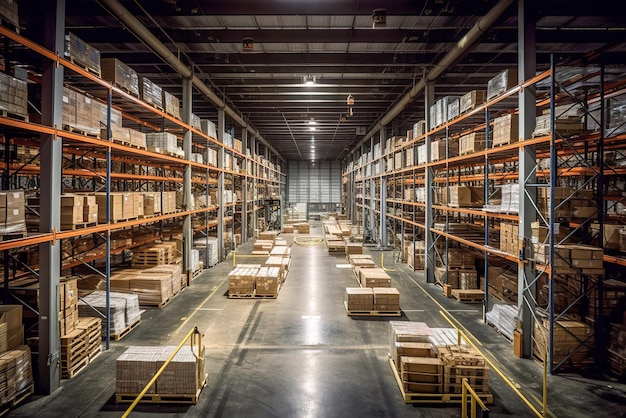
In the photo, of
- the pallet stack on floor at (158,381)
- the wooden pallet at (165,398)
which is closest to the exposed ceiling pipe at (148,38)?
the pallet stack on floor at (158,381)

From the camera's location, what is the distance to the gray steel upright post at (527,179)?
7.01 meters

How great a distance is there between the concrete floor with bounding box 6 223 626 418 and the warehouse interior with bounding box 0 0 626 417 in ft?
0.18

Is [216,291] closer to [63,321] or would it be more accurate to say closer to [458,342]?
[63,321]

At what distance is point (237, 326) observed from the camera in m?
8.85

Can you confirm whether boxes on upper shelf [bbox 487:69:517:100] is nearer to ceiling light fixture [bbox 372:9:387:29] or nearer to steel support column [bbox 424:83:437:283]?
ceiling light fixture [bbox 372:9:387:29]

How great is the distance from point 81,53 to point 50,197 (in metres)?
3.09

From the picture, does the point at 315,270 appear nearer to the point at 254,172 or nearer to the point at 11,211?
the point at 11,211

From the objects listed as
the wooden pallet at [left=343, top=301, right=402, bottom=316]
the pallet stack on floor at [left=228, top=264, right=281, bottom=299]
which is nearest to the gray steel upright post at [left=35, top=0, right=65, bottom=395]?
the pallet stack on floor at [left=228, top=264, right=281, bottom=299]

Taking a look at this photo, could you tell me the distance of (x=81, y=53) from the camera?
686cm

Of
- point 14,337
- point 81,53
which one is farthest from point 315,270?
point 81,53

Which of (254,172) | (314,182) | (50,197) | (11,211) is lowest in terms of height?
(11,211)

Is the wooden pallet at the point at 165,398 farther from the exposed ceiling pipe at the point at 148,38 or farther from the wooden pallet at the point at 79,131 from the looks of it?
the exposed ceiling pipe at the point at 148,38

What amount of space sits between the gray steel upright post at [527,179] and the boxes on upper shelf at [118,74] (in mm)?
9044

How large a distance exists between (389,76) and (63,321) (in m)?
12.4
